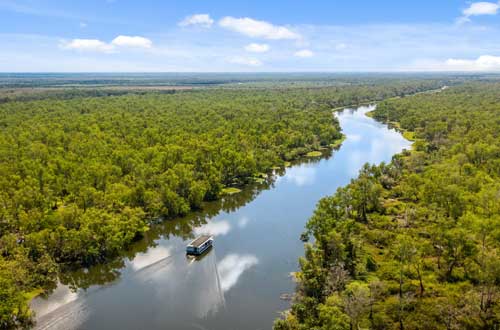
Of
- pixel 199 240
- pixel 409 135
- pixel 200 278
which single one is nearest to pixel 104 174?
pixel 199 240

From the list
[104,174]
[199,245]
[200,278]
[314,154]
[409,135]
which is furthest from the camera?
[409,135]

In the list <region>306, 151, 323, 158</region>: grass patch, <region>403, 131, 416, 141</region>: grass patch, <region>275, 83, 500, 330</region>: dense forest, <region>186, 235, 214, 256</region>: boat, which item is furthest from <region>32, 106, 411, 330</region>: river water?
<region>403, 131, 416, 141</region>: grass patch

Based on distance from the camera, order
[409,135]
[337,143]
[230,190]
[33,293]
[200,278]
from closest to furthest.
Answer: [33,293]
[200,278]
[230,190]
[337,143]
[409,135]

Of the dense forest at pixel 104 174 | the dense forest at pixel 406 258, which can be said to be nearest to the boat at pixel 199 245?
the dense forest at pixel 104 174

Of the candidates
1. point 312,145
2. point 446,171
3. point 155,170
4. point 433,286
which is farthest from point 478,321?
point 312,145

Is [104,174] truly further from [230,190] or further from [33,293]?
[33,293]

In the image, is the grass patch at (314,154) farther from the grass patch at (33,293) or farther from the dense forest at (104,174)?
the grass patch at (33,293)

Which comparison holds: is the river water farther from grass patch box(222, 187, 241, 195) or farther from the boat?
grass patch box(222, 187, 241, 195)
